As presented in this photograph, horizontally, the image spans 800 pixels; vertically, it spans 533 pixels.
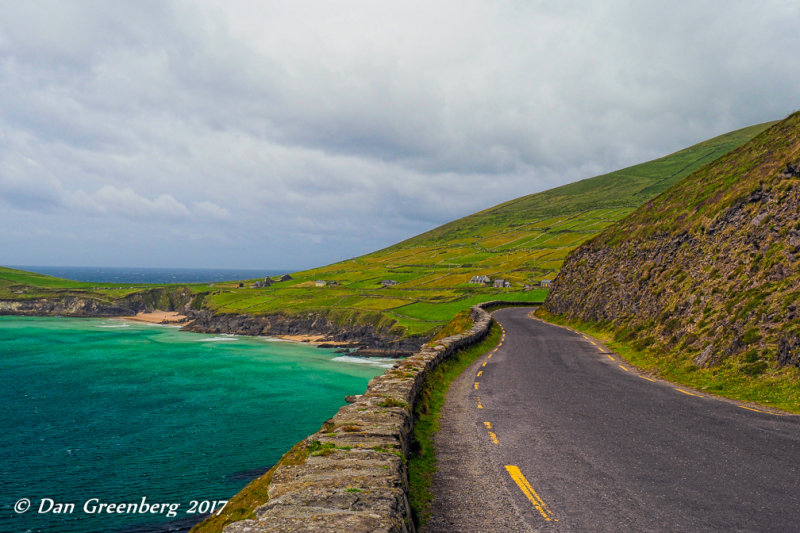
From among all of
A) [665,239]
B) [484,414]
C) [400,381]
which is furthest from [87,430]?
[665,239]

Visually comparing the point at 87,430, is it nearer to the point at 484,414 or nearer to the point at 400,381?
the point at 400,381

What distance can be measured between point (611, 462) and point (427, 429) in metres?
4.93

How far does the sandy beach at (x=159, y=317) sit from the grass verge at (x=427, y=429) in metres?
133

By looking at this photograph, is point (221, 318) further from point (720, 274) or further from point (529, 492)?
point (529, 492)

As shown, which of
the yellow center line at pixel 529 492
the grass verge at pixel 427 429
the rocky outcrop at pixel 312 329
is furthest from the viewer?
the rocky outcrop at pixel 312 329

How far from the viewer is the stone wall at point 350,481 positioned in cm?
492

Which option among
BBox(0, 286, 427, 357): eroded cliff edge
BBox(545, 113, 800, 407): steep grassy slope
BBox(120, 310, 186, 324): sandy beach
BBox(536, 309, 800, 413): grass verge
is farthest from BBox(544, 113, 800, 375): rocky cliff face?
BBox(120, 310, 186, 324): sandy beach

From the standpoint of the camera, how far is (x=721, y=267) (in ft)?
81.2

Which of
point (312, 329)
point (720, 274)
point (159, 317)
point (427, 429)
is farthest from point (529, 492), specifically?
point (159, 317)

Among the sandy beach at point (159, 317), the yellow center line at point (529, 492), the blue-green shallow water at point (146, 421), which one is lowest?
the sandy beach at point (159, 317)

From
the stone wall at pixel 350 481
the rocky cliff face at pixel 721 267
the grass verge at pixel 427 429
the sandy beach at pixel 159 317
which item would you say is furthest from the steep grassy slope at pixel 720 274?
the sandy beach at pixel 159 317

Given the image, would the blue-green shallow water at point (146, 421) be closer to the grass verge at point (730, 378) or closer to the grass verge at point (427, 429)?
the grass verge at point (427, 429)

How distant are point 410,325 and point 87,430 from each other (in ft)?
203

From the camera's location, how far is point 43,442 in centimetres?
3167
